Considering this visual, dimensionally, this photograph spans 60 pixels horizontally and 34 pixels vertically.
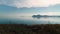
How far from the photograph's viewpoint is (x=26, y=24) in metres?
2.76
